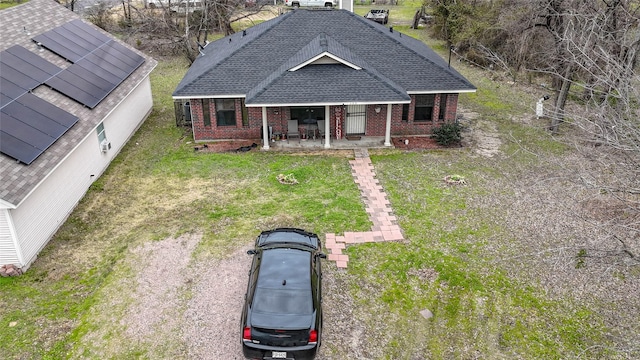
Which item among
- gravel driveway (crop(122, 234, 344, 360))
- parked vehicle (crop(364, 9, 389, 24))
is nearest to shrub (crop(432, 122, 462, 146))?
gravel driveway (crop(122, 234, 344, 360))

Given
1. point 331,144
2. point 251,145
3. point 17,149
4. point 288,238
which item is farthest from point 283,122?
point 17,149

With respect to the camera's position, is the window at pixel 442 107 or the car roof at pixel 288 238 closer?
the car roof at pixel 288 238

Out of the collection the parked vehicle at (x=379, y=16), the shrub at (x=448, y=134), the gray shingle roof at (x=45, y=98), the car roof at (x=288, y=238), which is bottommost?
the shrub at (x=448, y=134)

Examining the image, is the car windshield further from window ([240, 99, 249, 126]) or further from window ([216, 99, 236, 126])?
window ([216, 99, 236, 126])

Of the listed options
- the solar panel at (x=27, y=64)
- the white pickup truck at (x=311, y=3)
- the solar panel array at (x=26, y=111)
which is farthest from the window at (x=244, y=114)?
the white pickup truck at (x=311, y=3)

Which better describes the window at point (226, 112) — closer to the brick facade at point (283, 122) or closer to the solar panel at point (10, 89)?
the brick facade at point (283, 122)

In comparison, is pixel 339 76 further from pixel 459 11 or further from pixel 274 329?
pixel 459 11
